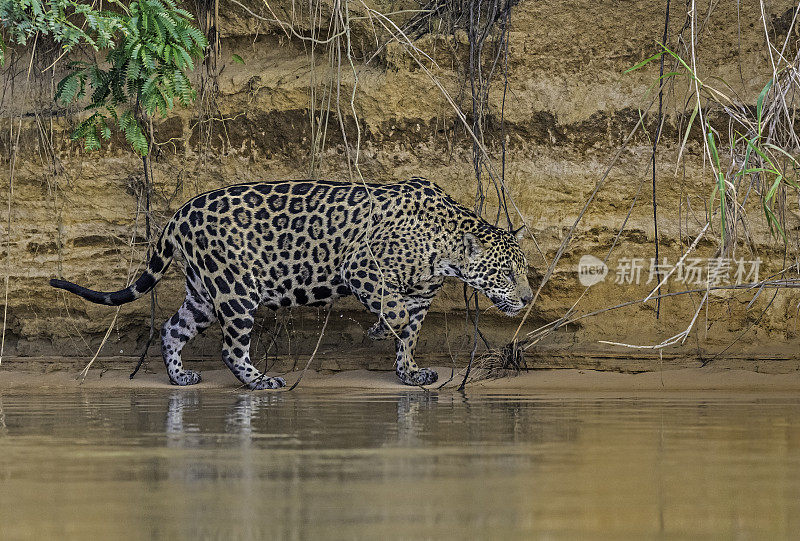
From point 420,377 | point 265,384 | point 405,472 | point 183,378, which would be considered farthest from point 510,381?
point 405,472

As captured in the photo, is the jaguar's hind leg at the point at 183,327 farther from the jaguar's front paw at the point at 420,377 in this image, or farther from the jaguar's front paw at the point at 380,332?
the jaguar's front paw at the point at 420,377

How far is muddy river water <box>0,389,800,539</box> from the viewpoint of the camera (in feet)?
6.71

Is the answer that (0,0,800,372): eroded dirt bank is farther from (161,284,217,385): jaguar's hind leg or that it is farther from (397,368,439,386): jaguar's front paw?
(397,368,439,386): jaguar's front paw

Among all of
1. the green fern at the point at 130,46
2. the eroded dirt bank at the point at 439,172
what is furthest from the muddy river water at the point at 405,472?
the eroded dirt bank at the point at 439,172

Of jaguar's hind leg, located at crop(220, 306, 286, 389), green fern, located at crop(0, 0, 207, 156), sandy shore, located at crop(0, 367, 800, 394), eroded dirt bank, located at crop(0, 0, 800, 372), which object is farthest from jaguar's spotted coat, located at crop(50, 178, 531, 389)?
green fern, located at crop(0, 0, 207, 156)

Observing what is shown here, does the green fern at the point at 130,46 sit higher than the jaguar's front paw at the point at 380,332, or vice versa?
the green fern at the point at 130,46

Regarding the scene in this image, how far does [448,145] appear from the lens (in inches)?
280

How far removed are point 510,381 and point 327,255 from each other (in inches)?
52.2

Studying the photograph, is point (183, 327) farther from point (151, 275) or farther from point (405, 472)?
point (405, 472)

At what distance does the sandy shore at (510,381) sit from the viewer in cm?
591

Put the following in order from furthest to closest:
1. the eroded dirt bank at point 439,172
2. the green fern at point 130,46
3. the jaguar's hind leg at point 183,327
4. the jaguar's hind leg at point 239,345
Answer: the eroded dirt bank at point 439,172
the jaguar's hind leg at point 183,327
the jaguar's hind leg at point 239,345
the green fern at point 130,46

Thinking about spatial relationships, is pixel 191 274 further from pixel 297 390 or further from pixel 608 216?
pixel 608 216

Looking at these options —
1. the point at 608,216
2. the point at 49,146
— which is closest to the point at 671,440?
the point at 608,216

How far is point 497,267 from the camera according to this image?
6.58 m
